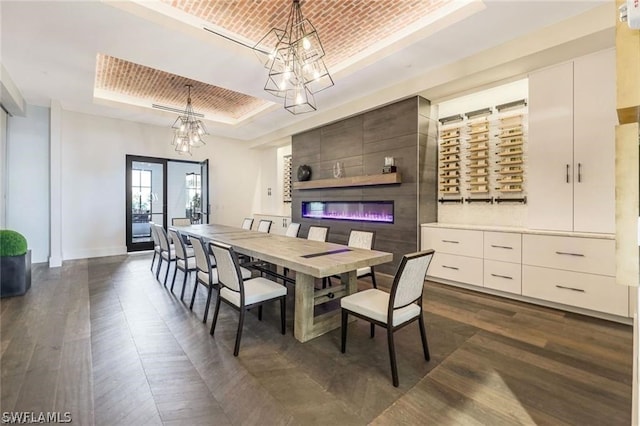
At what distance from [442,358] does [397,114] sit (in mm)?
3672

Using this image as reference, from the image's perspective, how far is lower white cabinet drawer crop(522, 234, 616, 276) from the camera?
2865 millimetres

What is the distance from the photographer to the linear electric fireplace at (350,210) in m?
4.95

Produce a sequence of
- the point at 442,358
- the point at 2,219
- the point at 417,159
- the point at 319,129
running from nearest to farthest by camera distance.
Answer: the point at 442,358, the point at 417,159, the point at 2,219, the point at 319,129

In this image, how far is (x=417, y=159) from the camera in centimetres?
438

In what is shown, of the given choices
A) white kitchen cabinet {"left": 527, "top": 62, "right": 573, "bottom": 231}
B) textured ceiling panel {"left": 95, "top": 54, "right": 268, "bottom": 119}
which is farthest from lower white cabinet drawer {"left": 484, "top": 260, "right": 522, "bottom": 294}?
textured ceiling panel {"left": 95, "top": 54, "right": 268, "bottom": 119}

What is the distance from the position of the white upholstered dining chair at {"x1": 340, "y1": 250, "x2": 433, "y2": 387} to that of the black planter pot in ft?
13.9

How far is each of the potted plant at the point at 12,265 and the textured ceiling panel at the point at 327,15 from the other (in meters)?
3.55

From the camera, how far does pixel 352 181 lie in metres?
5.21

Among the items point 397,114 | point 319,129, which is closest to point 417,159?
point 397,114

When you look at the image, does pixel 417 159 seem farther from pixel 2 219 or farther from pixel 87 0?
pixel 2 219

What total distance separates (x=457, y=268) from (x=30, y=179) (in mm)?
7855

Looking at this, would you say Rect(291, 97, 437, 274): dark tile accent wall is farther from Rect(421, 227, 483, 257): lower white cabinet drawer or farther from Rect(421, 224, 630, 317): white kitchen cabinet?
Rect(421, 224, 630, 317): white kitchen cabinet

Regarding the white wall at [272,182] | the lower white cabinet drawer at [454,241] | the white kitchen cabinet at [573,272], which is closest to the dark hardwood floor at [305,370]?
the white kitchen cabinet at [573,272]

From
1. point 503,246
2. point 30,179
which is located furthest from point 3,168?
point 503,246
